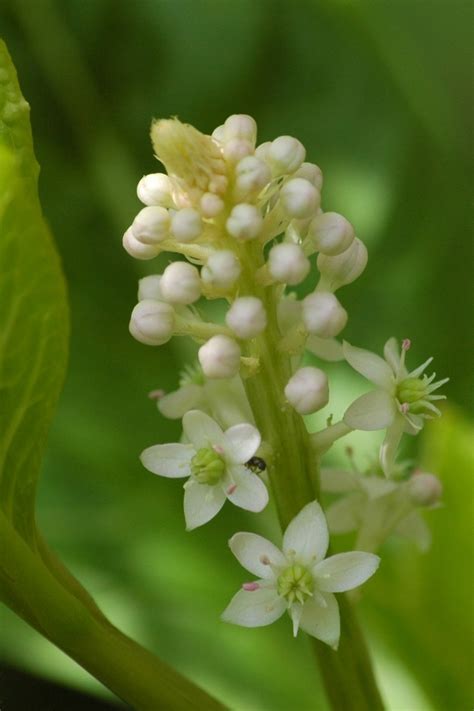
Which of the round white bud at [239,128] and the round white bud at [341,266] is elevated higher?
the round white bud at [239,128]

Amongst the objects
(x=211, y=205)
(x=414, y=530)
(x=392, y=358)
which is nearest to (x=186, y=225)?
(x=211, y=205)

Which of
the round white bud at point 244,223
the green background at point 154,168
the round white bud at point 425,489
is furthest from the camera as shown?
the green background at point 154,168

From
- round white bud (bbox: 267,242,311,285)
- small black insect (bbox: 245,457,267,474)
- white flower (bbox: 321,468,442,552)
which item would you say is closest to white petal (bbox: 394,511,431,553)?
white flower (bbox: 321,468,442,552)

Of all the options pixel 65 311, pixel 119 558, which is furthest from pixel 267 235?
pixel 119 558

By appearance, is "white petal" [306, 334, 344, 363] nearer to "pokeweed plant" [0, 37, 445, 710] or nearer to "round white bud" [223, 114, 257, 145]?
"pokeweed plant" [0, 37, 445, 710]

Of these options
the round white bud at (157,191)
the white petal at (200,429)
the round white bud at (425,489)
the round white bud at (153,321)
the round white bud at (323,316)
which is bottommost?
the white petal at (200,429)

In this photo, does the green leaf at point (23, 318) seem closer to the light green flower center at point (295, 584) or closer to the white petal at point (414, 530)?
the light green flower center at point (295, 584)

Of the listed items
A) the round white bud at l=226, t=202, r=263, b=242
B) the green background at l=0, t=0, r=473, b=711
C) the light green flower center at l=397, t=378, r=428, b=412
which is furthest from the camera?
the green background at l=0, t=0, r=473, b=711

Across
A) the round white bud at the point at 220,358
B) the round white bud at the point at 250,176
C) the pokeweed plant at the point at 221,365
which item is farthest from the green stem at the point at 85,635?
the round white bud at the point at 250,176
